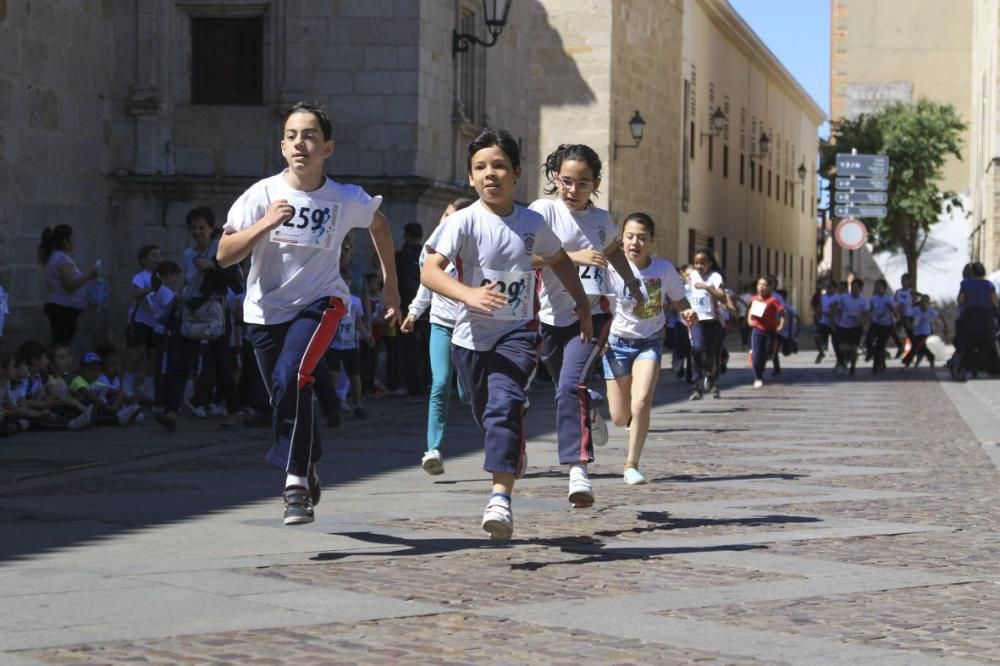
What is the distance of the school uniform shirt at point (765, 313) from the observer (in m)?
25.0

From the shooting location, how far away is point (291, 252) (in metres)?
8.00

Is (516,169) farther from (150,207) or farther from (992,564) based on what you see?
(150,207)

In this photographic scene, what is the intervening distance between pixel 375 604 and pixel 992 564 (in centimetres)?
254

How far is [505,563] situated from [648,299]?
4520mm

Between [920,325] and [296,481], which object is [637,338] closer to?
[296,481]

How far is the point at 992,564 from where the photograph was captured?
7.50 meters

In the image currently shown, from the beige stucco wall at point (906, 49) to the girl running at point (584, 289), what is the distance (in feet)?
216

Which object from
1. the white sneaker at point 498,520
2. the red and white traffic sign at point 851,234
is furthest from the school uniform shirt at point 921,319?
the white sneaker at point 498,520

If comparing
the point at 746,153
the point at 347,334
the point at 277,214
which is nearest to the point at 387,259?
the point at 277,214

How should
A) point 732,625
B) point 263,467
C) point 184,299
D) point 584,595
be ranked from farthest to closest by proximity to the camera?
1. point 184,299
2. point 263,467
3. point 584,595
4. point 732,625

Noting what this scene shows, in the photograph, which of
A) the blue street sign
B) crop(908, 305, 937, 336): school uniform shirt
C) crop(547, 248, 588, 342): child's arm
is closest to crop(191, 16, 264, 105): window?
crop(908, 305, 937, 336): school uniform shirt

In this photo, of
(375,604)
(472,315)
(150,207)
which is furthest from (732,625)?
(150,207)

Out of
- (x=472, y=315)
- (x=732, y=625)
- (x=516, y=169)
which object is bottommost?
(x=732, y=625)

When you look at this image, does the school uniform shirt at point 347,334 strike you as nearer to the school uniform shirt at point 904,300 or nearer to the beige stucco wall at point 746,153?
the school uniform shirt at point 904,300
